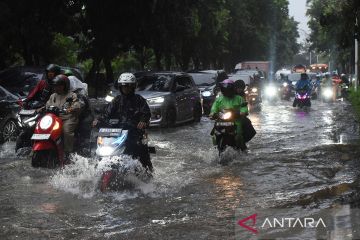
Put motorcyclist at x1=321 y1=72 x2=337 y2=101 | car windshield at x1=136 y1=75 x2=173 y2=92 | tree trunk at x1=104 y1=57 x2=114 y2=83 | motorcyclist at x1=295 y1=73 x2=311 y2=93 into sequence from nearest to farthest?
car windshield at x1=136 y1=75 x2=173 y2=92 < motorcyclist at x1=295 y1=73 x2=311 y2=93 < tree trunk at x1=104 y1=57 x2=114 y2=83 < motorcyclist at x1=321 y1=72 x2=337 y2=101

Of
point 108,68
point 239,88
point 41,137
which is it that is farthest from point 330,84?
point 41,137

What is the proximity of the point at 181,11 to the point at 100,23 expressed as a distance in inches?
152

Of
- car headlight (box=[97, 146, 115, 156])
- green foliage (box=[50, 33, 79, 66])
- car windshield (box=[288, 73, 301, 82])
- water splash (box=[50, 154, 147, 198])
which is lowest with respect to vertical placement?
car windshield (box=[288, 73, 301, 82])

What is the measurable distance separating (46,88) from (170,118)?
7.21 m

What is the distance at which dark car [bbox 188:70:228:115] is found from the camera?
2259 cm

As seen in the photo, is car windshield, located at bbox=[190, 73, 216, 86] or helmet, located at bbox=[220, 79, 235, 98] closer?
helmet, located at bbox=[220, 79, 235, 98]

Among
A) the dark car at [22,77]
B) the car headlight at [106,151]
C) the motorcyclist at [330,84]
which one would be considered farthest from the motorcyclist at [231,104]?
the motorcyclist at [330,84]

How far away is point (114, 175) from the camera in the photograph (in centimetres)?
797

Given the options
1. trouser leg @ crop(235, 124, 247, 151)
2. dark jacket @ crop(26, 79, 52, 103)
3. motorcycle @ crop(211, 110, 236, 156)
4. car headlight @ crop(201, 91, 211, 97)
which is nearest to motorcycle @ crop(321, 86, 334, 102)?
car headlight @ crop(201, 91, 211, 97)

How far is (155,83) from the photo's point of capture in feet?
60.4

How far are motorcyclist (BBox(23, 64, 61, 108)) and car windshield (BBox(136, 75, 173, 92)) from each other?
6979 mm

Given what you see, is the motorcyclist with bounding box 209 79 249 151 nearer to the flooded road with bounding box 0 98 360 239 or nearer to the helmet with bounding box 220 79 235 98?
the helmet with bounding box 220 79 235 98

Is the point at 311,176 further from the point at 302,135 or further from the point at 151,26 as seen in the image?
the point at 151,26

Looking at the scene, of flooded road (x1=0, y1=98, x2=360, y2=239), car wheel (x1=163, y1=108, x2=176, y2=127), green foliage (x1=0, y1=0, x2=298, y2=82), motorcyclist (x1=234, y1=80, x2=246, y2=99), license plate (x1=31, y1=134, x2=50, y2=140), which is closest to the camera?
flooded road (x1=0, y1=98, x2=360, y2=239)
